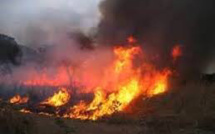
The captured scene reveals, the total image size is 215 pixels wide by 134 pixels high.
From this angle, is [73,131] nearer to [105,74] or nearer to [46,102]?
[46,102]

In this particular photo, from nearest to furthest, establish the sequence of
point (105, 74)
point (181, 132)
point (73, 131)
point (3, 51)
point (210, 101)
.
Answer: point (73, 131) → point (181, 132) → point (210, 101) → point (105, 74) → point (3, 51)

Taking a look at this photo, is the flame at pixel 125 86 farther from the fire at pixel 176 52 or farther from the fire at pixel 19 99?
the fire at pixel 19 99

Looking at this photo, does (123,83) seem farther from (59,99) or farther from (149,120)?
(149,120)

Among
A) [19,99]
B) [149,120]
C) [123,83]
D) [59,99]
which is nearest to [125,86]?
[123,83]

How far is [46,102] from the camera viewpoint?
38.7 m

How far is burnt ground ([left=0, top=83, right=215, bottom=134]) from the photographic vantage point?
61.3ft

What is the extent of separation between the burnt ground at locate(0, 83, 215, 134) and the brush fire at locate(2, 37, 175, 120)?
2.38m

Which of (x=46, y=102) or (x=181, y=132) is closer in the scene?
(x=181, y=132)

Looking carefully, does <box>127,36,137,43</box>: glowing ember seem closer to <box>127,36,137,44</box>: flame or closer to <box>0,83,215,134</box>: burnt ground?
<box>127,36,137,44</box>: flame

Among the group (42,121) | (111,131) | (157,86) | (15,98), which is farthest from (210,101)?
(15,98)

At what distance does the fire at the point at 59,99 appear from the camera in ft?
125

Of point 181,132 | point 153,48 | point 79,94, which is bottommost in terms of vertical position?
point 181,132

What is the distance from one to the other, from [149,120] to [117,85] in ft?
48.6

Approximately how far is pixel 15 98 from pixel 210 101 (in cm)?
1753
